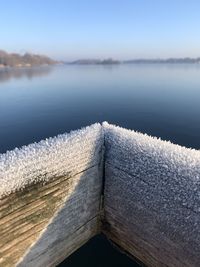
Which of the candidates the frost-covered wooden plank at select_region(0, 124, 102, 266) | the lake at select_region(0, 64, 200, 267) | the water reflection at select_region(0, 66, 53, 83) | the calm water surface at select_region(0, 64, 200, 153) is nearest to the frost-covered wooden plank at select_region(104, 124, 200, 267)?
the frost-covered wooden plank at select_region(0, 124, 102, 266)

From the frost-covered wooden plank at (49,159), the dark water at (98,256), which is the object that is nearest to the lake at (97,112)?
the dark water at (98,256)

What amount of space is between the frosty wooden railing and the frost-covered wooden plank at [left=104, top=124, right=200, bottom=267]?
0.08 feet

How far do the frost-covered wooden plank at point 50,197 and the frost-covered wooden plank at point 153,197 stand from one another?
0.54m

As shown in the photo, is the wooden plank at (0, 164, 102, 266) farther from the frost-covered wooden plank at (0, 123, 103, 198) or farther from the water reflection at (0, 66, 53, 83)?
the water reflection at (0, 66, 53, 83)

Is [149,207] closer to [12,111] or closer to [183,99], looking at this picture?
[12,111]

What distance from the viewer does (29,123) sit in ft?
75.8

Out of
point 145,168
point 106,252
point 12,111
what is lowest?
point 106,252

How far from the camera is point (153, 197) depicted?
6.35 m

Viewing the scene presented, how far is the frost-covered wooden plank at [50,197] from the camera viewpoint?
17.7ft

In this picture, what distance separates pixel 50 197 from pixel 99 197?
2.02 m

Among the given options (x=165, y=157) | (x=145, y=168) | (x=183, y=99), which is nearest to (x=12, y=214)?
(x=145, y=168)

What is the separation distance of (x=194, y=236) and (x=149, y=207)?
48.4 inches

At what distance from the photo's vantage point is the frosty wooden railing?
5574 millimetres

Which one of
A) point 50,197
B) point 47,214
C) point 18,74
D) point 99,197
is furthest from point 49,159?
point 18,74
